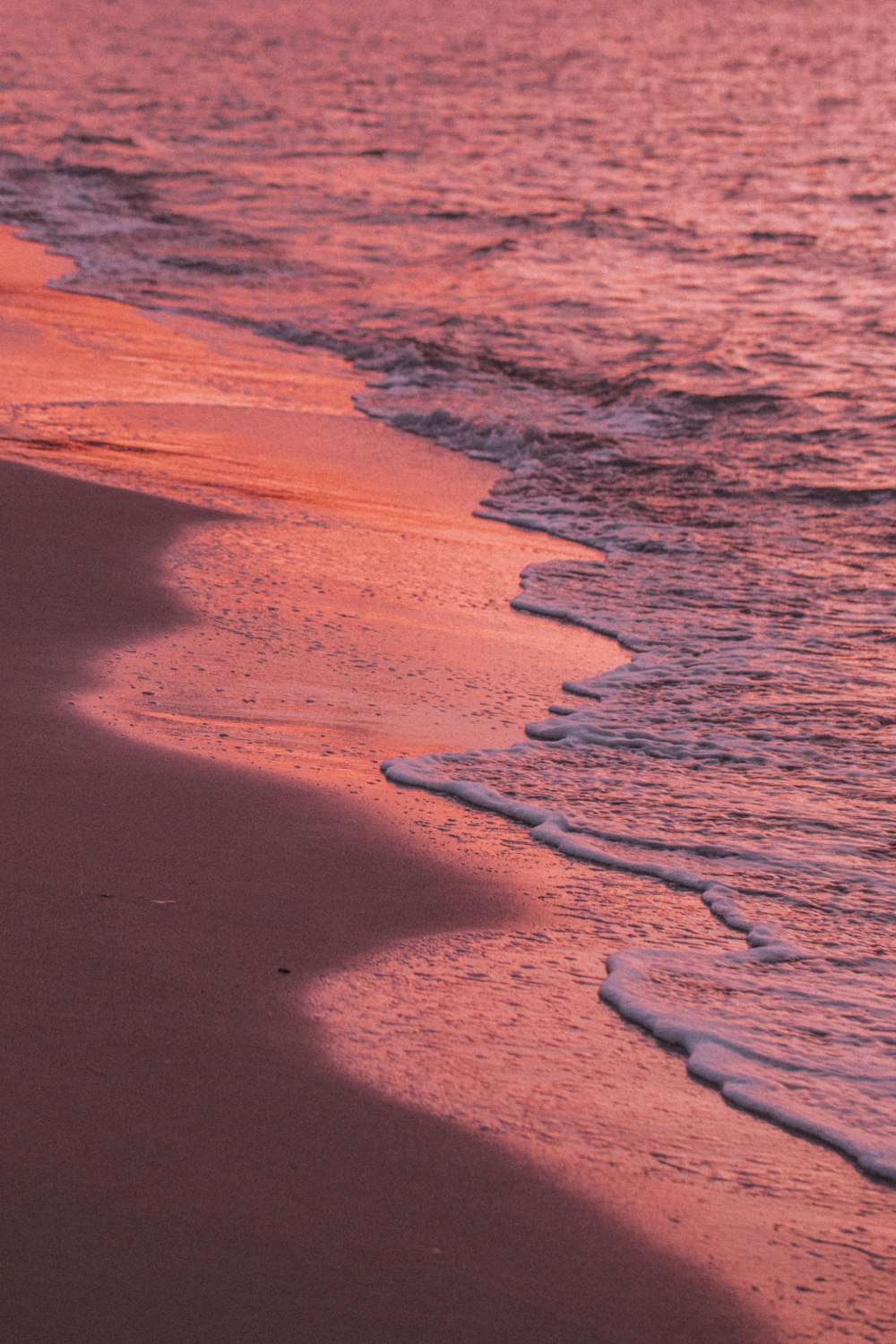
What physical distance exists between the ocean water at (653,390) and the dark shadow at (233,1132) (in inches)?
21.8

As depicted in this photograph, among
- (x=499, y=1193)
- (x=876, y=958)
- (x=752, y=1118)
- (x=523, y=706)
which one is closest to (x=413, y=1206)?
(x=499, y=1193)

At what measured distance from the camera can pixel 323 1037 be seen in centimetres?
289

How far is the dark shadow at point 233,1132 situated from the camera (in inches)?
87.8

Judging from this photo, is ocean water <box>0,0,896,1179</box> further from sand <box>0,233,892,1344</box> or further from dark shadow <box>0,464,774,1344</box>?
dark shadow <box>0,464,774,1344</box>

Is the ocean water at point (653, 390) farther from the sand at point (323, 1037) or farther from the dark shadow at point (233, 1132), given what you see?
the dark shadow at point (233, 1132)

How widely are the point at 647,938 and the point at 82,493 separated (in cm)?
359

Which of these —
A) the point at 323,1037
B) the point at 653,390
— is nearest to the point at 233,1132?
the point at 323,1037

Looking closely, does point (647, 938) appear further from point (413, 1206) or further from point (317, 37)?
point (317, 37)

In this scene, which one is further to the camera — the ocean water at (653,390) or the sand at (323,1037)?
the ocean water at (653,390)

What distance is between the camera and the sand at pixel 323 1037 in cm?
229

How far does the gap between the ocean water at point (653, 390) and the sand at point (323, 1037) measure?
Result: 0.21 metres

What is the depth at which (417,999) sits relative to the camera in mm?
3074

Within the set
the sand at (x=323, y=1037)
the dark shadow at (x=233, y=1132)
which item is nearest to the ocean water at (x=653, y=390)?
the sand at (x=323, y=1037)

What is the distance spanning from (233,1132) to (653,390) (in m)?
8.04
